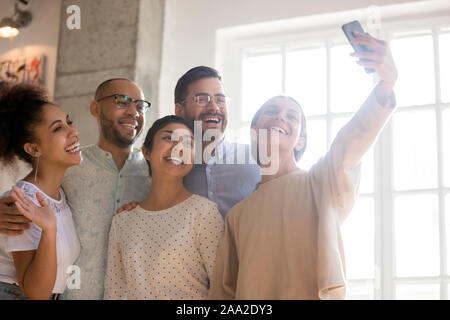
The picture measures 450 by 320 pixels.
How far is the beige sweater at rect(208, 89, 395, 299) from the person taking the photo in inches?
65.7

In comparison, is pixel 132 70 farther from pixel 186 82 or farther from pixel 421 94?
pixel 421 94

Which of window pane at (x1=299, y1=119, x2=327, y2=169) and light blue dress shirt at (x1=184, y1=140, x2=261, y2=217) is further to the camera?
window pane at (x1=299, y1=119, x2=327, y2=169)

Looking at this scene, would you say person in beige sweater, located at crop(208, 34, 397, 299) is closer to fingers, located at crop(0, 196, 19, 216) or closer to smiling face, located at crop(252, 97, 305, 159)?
smiling face, located at crop(252, 97, 305, 159)

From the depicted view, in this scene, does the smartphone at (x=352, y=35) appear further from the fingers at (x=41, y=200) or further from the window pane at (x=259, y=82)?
the window pane at (x=259, y=82)

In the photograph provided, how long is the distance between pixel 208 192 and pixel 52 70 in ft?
5.99

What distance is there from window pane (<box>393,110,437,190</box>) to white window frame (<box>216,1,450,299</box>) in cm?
3

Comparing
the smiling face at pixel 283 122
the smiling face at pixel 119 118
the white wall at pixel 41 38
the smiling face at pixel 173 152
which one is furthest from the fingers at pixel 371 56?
the white wall at pixel 41 38

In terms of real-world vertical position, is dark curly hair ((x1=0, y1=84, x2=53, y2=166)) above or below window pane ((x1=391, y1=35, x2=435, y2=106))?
below

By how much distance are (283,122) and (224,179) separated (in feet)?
1.33

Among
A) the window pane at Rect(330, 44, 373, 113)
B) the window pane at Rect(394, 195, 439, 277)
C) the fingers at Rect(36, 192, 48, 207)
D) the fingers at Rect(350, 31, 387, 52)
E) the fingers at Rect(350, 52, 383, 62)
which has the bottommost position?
the fingers at Rect(36, 192, 48, 207)

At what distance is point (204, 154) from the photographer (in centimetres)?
233

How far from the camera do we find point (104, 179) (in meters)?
2.31

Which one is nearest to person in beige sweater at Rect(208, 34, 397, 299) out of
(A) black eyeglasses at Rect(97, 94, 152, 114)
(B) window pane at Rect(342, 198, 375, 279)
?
(A) black eyeglasses at Rect(97, 94, 152, 114)

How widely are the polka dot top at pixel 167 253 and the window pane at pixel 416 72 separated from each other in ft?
5.39
